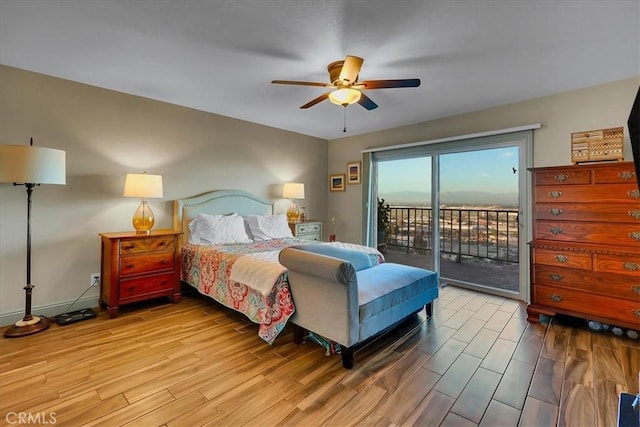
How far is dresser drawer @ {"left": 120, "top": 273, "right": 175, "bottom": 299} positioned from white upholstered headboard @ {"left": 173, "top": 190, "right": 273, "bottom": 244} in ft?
1.94

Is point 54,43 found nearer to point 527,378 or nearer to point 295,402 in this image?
point 295,402

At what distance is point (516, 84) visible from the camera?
301cm

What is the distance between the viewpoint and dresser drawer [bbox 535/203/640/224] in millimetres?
2467

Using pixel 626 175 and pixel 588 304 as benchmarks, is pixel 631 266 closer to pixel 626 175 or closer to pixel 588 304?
pixel 588 304

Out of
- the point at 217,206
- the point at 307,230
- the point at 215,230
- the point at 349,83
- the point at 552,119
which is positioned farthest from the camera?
the point at 307,230

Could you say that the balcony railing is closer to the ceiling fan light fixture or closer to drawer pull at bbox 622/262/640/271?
drawer pull at bbox 622/262/640/271

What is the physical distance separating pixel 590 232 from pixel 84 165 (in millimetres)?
5010

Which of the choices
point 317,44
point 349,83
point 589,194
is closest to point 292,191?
point 349,83

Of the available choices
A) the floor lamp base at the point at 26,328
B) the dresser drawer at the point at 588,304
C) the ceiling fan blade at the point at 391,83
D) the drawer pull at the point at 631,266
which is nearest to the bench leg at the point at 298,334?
the ceiling fan blade at the point at 391,83

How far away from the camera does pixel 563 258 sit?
107 inches

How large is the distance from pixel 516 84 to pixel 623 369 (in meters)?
2.62

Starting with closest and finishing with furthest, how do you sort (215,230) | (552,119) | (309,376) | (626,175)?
(309,376), (626,175), (552,119), (215,230)

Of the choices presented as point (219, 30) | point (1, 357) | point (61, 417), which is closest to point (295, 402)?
point (61, 417)

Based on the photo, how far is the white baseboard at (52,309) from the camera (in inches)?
105
